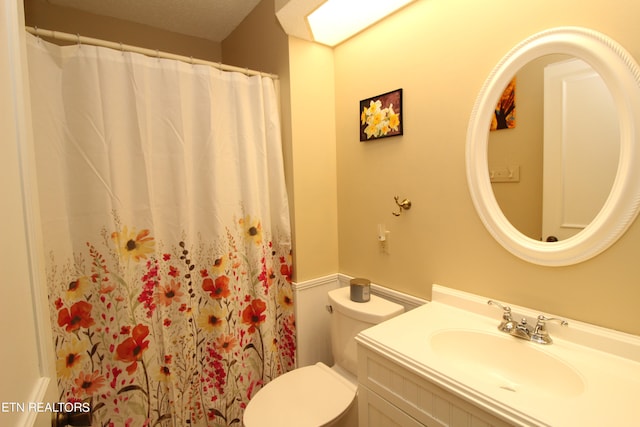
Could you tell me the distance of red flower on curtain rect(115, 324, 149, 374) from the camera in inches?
53.7

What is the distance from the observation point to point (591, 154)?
99cm

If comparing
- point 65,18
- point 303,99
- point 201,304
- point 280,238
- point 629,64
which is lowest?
point 201,304

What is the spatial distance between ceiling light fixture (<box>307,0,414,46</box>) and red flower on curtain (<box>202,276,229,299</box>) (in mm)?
1421

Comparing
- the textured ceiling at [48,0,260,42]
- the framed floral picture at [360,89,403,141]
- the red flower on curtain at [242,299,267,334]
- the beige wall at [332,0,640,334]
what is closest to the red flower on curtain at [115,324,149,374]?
the red flower on curtain at [242,299,267,334]

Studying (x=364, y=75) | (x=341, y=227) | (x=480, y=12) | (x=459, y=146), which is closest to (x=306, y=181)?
(x=341, y=227)

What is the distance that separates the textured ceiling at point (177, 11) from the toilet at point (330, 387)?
1860 millimetres

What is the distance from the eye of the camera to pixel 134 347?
1.39 m

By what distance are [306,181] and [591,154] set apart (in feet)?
4.09

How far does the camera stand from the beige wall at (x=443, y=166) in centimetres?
95

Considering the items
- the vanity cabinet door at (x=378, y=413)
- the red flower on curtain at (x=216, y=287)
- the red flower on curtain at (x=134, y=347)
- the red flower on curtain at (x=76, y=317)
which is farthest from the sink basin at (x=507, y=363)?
the red flower on curtain at (x=76, y=317)

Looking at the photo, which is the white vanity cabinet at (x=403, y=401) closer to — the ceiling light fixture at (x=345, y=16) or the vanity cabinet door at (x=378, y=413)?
the vanity cabinet door at (x=378, y=413)

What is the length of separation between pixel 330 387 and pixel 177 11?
2349mm

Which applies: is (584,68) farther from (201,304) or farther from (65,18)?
(65,18)

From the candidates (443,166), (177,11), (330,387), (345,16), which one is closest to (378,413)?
(330,387)
